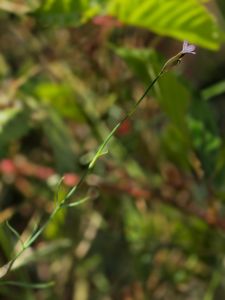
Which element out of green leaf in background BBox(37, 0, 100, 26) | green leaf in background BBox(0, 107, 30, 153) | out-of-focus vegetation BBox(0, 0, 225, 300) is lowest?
out-of-focus vegetation BBox(0, 0, 225, 300)

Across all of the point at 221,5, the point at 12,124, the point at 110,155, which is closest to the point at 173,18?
the point at 221,5

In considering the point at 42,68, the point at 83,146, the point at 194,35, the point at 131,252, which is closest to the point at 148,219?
the point at 131,252

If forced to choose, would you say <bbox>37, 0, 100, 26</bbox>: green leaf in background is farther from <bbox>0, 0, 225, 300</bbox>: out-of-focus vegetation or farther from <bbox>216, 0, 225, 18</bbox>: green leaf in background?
<bbox>216, 0, 225, 18</bbox>: green leaf in background

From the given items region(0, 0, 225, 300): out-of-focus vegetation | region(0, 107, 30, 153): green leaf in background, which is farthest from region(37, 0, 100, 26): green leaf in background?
region(0, 107, 30, 153): green leaf in background

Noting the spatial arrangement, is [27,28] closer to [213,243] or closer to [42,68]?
[42,68]

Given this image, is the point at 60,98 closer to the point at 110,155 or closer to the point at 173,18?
the point at 110,155

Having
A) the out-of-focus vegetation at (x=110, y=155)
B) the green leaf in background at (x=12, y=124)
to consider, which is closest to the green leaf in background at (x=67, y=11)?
the out-of-focus vegetation at (x=110, y=155)

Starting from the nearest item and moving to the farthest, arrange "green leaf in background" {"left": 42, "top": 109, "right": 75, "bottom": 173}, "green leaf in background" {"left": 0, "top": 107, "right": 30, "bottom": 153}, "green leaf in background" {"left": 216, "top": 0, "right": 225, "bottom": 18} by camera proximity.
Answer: "green leaf in background" {"left": 216, "top": 0, "right": 225, "bottom": 18} < "green leaf in background" {"left": 0, "top": 107, "right": 30, "bottom": 153} < "green leaf in background" {"left": 42, "top": 109, "right": 75, "bottom": 173}
